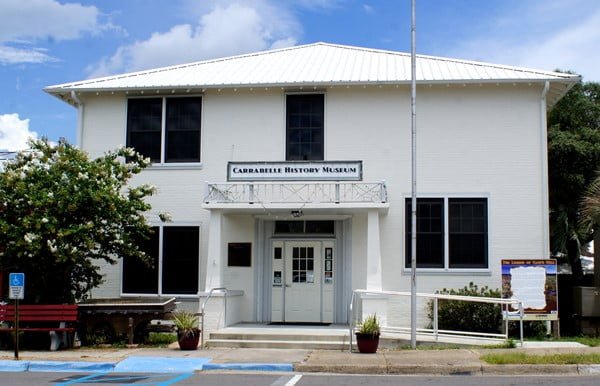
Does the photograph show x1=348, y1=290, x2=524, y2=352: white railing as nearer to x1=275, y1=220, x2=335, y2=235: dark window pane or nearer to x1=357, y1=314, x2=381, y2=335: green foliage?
x1=357, y1=314, x2=381, y2=335: green foliage

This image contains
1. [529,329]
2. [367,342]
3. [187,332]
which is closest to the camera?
[367,342]

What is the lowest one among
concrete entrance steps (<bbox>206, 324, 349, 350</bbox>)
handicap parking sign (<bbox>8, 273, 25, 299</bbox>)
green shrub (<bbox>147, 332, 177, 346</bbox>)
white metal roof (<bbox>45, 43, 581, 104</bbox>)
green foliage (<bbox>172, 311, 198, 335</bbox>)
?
green shrub (<bbox>147, 332, 177, 346</bbox>)

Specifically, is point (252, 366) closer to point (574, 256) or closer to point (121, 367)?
point (121, 367)

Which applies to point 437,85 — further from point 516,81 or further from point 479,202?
point 479,202

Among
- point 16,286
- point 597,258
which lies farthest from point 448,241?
point 16,286

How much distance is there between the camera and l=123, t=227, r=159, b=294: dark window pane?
19578 mm

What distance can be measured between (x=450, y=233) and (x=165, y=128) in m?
8.21

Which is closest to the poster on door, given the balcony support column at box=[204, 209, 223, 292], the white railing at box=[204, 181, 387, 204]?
the white railing at box=[204, 181, 387, 204]

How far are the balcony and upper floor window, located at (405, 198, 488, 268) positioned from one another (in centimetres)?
155

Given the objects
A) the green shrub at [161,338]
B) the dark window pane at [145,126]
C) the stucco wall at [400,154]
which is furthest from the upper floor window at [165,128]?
the green shrub at [161,338]

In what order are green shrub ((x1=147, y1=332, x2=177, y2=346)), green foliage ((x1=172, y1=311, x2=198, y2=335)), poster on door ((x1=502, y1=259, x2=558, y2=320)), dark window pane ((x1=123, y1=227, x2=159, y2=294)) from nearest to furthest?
green foliage ((x1=172, y1=311, x2=198, y2=335)) → poster on door ((x1=502, y1=259, x2=558, y2=320)) → green shrub ((x1=147, y1=332, x2=177, y2=346)) → dark window pane ((x1=123, y1=227, x2=159, y2=294))

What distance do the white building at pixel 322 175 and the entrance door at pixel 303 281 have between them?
4cm

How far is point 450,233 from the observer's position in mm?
18781

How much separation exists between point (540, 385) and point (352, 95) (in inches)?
399
